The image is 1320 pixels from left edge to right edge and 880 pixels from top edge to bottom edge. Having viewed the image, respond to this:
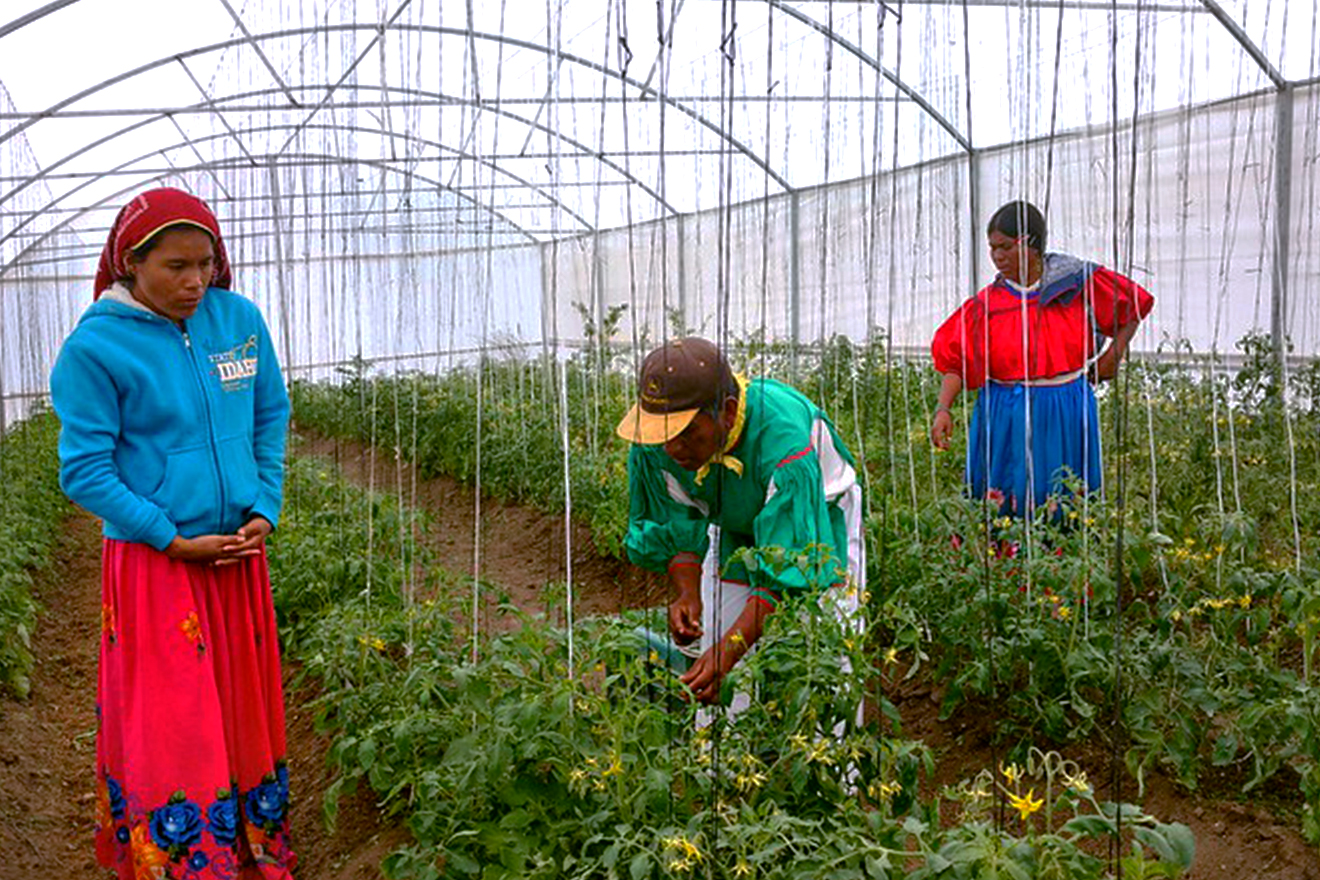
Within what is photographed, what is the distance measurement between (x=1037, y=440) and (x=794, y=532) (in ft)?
5.19

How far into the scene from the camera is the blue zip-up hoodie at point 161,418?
208 cm

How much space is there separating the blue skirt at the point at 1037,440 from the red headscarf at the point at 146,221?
2.09 meters

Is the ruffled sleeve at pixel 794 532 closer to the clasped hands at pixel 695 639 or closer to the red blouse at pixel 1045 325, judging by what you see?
the clasped hands at pixel 695 639

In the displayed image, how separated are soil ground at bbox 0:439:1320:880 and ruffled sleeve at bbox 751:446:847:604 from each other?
0.23 meters

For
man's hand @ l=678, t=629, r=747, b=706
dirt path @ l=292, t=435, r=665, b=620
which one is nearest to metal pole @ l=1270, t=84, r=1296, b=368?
dirt path @ l=292, t=435, r=665, b=620

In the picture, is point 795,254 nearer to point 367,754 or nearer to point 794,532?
point 794,532

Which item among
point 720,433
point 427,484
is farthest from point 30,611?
point 720,433

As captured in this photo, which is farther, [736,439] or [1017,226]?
[1017,226]

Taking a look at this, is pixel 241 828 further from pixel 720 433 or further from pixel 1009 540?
pixel 1009 540

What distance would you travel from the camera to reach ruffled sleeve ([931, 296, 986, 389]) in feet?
11.3

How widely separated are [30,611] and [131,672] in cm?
250

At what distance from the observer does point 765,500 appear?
2.26 m

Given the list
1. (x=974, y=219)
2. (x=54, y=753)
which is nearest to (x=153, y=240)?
(x=974, y=219)

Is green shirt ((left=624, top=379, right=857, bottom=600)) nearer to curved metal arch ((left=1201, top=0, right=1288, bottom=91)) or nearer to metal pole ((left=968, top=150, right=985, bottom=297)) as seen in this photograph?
metal pole ((left=968, top=150, right=985, bottom=297))
